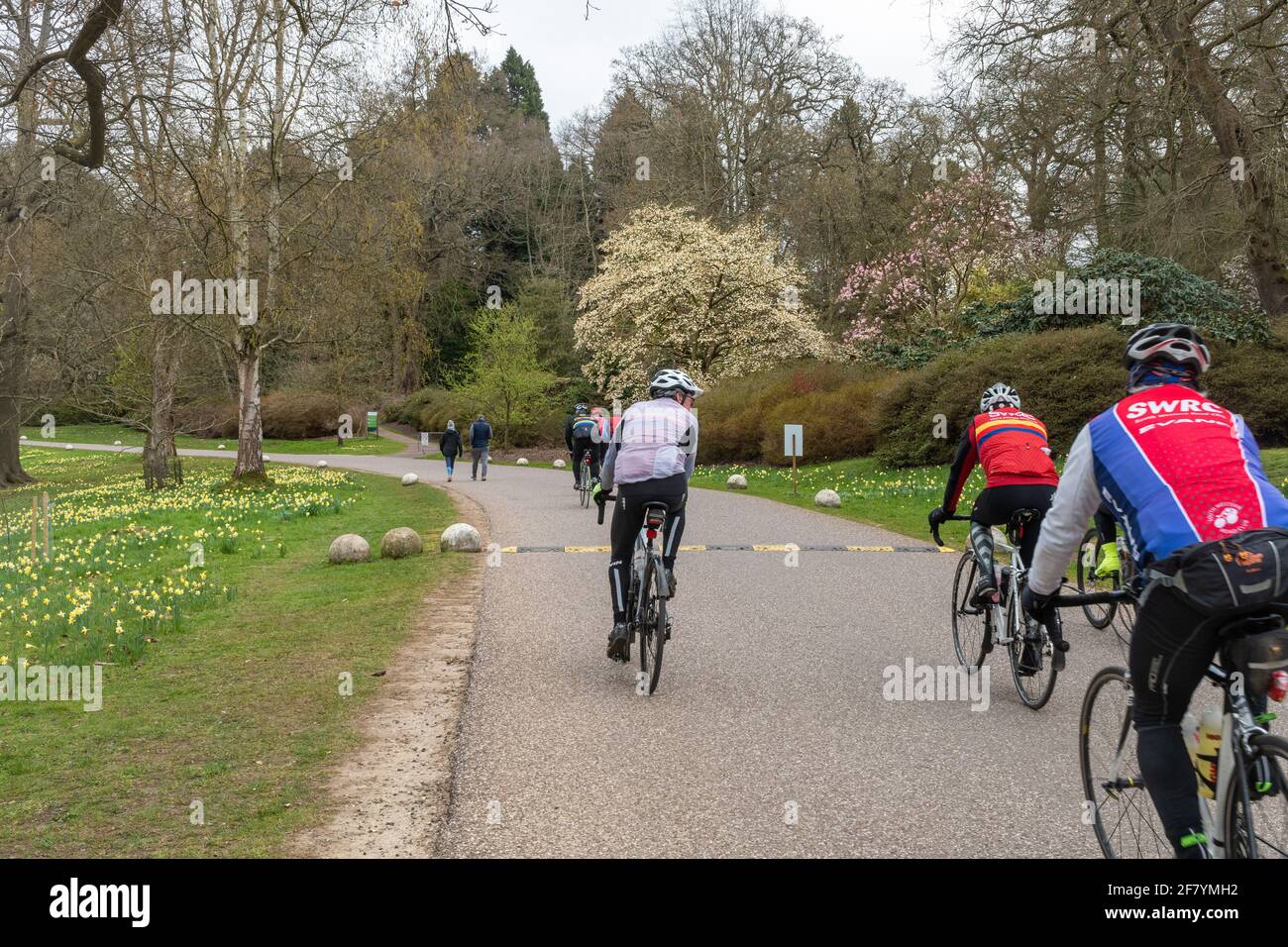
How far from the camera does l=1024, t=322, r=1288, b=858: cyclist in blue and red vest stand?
3.07m

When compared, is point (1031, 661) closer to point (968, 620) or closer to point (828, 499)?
point (968, 620)

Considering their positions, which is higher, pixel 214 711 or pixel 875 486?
pixel 875 486

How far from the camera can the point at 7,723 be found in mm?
6340

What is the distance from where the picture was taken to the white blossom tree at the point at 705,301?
39.2 meters

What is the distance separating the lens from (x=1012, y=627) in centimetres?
638

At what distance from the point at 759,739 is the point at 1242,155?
17.6 m

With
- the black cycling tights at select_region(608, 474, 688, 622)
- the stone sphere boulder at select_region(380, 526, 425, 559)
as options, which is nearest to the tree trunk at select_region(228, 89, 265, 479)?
the stone sphere boulder at select_region(380, 526, 425, 559)

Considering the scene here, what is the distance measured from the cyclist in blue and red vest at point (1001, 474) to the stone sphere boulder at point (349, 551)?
8.28 metres

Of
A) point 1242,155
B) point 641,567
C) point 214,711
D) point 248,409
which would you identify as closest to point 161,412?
point 248,409

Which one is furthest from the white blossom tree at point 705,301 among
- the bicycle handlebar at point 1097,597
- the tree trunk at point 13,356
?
the bicycle handlebar at point 1097,597

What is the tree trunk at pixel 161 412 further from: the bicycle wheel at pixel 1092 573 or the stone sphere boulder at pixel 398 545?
the bicycle wheel at pixel 1092 573

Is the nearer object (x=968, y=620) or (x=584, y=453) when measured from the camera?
(x=968, y=620)

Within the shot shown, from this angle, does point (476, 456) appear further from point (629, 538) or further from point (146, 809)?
point (146, 809)
